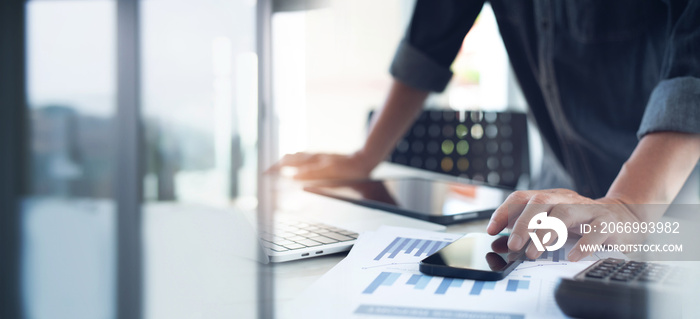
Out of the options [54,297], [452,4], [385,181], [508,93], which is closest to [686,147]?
[385,181]

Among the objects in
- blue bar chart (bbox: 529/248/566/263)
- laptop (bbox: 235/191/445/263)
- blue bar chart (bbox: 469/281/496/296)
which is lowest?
laptop (bbox: 235/191/445/263)

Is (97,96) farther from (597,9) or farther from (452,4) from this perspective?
(597,9)

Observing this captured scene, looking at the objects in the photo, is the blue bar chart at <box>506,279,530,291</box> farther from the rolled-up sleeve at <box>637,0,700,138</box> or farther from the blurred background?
the blurred background

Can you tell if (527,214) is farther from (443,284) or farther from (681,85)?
(681,85)

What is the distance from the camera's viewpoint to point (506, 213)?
53cm

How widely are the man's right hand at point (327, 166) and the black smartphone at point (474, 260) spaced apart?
0.63 meters

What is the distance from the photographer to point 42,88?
3.50m

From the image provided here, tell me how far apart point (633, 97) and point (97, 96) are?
3.49 meters

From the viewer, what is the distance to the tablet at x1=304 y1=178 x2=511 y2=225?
0.71m

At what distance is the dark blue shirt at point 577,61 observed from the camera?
0.90 meters

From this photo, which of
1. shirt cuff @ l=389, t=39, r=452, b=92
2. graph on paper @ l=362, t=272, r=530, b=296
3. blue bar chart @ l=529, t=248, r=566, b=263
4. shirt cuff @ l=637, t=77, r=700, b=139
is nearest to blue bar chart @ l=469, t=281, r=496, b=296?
graph on paper @ l=362, t=272, r=530, b=296

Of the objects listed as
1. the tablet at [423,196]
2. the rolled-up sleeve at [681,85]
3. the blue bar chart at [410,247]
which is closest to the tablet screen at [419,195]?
the tablet at [423,196]

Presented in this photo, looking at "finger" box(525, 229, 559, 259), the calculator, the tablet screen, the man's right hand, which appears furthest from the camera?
the man's right hand

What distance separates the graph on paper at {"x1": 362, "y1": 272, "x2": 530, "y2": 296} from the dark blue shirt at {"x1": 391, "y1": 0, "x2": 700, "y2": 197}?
0.47 metres
